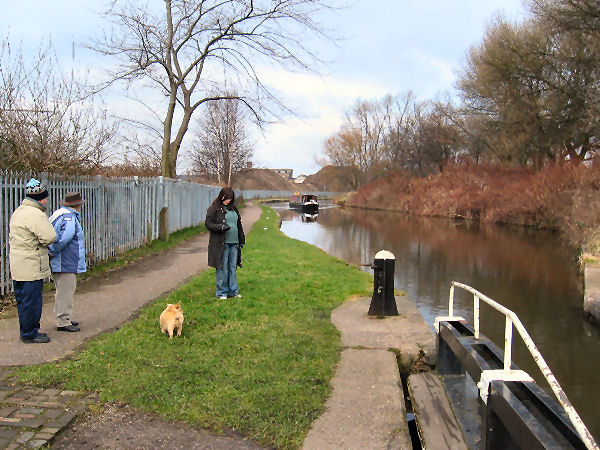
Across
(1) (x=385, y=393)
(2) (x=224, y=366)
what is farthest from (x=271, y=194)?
(1) (x=385, y=393)

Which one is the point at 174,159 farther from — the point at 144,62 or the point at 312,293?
the point at 312,293

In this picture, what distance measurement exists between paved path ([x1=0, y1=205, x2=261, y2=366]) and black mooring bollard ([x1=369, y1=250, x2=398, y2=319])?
3.50m

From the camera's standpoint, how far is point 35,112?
10.4 m

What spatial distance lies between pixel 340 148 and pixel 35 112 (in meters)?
67.0

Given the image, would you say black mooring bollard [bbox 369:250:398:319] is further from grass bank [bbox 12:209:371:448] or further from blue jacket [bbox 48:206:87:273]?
blue jacket [bbox 48:206:87:273]

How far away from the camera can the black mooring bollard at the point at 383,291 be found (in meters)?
7.15

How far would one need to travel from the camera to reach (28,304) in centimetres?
540

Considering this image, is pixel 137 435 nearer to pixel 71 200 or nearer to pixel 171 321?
pixel 171 321

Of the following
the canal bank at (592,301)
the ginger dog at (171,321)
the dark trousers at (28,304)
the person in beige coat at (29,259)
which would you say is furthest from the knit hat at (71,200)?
the canal bank at (592,301)

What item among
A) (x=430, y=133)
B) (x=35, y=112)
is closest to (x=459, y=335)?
(x=35, y=112)

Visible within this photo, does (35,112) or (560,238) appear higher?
(35,112)

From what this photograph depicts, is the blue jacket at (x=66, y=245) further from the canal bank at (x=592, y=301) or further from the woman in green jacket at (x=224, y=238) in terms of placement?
the canal bank at (x=592, y=301)

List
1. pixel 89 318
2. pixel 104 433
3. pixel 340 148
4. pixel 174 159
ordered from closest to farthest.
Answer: pixel 104 433
pixel 89 318
pixel 174 159
pixel 340 148

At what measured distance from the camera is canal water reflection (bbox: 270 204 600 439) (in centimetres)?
723
